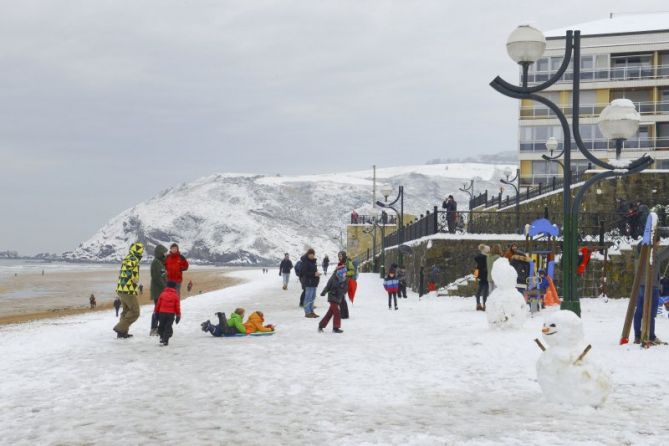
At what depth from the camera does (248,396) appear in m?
6.91

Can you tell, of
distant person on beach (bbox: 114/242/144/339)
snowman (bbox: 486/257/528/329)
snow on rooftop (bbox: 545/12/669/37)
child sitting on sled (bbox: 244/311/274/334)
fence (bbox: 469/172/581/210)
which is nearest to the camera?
distant person on beach (bbox: 114/242/144/339)

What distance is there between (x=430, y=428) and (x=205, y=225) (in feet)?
600

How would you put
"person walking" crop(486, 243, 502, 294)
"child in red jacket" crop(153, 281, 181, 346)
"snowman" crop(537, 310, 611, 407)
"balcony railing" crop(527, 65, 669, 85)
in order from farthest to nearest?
"balcony railing" crop(527, 65, 669, 85) → "person walking" crop(486, 243, 502, 294) → "child in red jacket" crop(153, 281, 181, 346) → "snowman" crop(537, 310, 611, 407)

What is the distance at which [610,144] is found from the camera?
44.1 meters

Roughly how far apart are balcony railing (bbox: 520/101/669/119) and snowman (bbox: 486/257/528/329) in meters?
35.2

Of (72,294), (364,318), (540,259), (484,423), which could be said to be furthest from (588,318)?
(72,294)

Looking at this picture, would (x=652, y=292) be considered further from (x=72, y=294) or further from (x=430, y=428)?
(x=72, y=294)

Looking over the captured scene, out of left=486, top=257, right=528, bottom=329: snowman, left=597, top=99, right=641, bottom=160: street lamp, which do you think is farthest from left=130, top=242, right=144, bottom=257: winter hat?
left=597, top=99, right=641, bottom=160: street lamp

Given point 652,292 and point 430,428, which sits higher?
point 652,292

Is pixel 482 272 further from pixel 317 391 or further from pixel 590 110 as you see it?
pixel 590 110

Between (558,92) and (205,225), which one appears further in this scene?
(205,225)

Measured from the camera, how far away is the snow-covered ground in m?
5.45

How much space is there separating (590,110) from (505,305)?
37.5 m

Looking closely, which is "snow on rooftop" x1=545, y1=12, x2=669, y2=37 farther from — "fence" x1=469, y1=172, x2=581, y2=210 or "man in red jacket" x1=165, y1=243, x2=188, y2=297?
"man in red jacket" x1=165, y1=243, x2=188, y2=297
